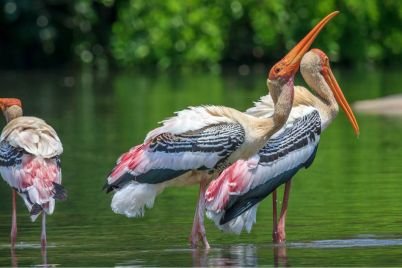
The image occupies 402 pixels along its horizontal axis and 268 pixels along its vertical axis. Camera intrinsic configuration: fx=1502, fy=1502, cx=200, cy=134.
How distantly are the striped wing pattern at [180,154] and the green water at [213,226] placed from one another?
0.55 metres

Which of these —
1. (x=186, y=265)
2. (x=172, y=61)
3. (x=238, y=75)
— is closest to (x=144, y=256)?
(x=186, y=265)

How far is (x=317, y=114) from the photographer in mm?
11523

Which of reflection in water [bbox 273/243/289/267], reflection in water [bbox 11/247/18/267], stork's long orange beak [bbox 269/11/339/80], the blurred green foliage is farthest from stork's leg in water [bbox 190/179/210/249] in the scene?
A: the blurred green foliage

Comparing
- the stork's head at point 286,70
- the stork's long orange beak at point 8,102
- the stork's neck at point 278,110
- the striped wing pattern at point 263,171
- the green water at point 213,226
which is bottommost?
the green water at point 213,226

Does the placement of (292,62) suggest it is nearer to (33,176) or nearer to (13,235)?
(33,176)

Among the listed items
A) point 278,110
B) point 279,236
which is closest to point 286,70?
point 278,110

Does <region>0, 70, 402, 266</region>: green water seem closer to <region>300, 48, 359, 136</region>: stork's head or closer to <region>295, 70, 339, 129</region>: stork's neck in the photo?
<region>295, 70, 339, 129</region>: stork's neck

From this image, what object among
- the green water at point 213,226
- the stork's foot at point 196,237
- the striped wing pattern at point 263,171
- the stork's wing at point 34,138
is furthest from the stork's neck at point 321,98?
the stork's wing at point 34,138

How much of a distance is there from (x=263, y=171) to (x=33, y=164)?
172 centimetres

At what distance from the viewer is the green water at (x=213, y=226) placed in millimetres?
10445

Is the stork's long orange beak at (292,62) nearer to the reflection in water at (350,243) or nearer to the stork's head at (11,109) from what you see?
the reflection in water at (350,243)

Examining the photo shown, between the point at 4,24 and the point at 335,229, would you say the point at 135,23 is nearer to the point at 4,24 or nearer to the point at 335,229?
the point at 4,24

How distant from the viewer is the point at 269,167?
11.3m

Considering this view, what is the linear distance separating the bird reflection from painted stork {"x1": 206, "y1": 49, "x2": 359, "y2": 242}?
0.88 feet
